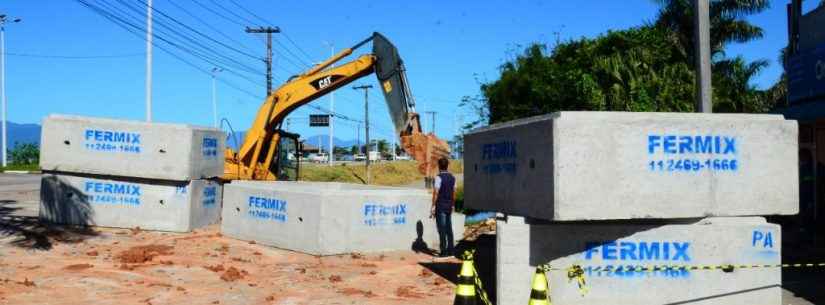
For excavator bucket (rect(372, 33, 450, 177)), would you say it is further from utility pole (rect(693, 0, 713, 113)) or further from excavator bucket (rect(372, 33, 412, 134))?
utility pole (rect(693, 0, 713, 113))

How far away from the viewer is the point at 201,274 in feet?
34.8

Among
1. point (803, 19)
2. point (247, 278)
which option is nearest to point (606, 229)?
point (247, 278)

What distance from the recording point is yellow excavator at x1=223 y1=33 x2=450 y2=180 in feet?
63.1

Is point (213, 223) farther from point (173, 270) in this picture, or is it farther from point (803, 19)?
point (803, 19)

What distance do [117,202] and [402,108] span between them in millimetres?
7589

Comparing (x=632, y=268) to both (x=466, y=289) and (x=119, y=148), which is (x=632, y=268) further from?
(x=119, y=148)

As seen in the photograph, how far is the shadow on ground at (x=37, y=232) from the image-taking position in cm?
1266

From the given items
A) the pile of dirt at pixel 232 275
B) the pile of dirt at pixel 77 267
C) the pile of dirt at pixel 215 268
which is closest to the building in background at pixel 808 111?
the pile of dirt at pixel 232 275

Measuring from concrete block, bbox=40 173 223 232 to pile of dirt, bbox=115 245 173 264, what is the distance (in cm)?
213

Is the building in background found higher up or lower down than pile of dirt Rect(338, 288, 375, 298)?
higher up

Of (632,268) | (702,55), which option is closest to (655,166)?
(632,268)

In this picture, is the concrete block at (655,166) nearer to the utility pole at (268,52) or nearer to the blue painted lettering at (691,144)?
the blue painted lettering at (691,144)

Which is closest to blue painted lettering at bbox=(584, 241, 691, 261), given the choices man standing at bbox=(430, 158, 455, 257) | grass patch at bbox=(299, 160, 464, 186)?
man standing at bbox=(430, 158, 455, 257)

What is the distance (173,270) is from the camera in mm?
10797
